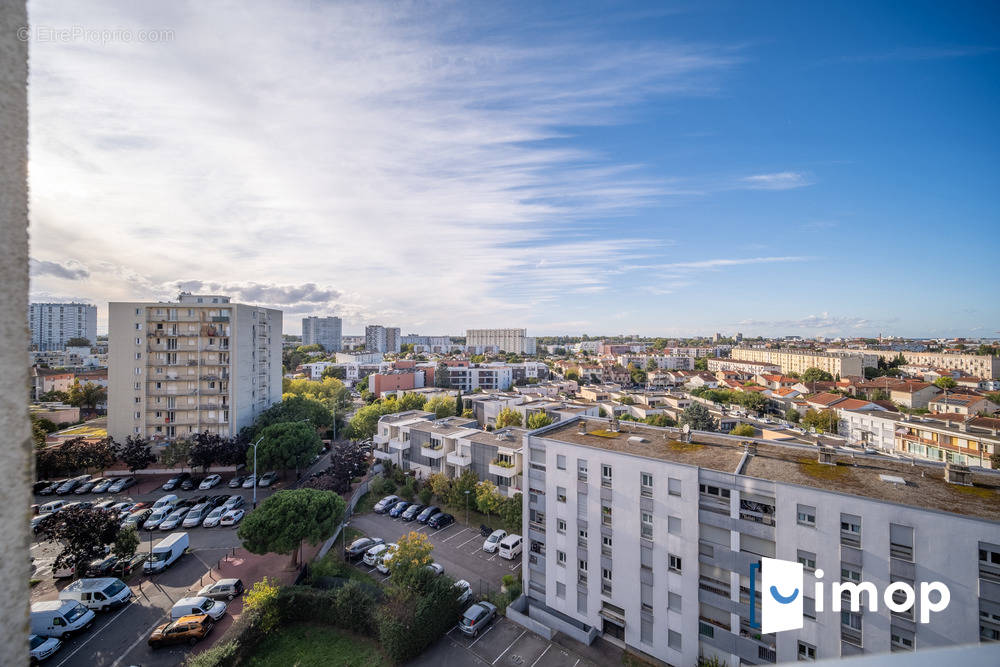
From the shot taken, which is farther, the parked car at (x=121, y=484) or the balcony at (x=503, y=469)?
the parked car at (x=121, y=484)

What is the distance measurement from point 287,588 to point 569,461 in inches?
369

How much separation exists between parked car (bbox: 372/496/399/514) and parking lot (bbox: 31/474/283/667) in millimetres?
5658

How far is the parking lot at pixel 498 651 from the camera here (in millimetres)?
11914

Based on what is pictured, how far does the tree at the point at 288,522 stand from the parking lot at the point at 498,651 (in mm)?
5309

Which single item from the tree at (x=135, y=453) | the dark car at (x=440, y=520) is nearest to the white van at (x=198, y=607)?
the dark car at (x=440, y=520)

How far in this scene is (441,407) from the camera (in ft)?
112

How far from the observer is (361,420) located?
97.5 ft

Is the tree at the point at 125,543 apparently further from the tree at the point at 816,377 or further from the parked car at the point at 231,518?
the tree at the point at 816,377

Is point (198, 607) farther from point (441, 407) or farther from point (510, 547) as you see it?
point (441, 407)

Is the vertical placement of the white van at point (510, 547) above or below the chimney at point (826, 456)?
below

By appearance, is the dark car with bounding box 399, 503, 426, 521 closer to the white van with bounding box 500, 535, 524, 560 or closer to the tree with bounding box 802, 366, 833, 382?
the white van with bounding box 500, 535, 524, 560

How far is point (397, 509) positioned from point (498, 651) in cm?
936

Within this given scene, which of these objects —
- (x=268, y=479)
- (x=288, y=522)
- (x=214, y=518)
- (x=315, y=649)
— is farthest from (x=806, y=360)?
(x=214, y=518)

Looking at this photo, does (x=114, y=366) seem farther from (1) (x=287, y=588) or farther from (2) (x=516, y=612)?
(2) (x=516, y=612)
